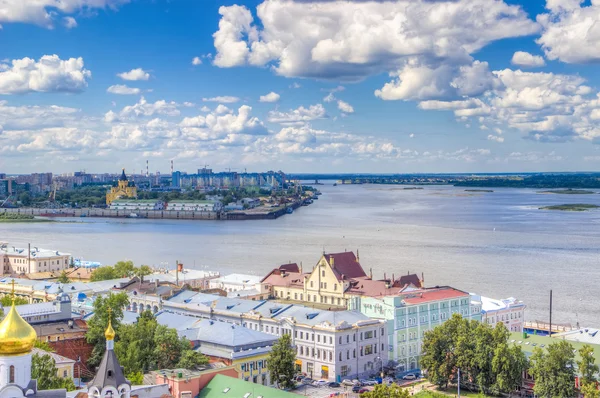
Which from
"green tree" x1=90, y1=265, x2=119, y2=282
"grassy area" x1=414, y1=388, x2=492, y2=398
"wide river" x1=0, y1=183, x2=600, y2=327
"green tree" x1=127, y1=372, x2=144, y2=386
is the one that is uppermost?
"green tree" x1=127, y1=372, x2=144, y2=386

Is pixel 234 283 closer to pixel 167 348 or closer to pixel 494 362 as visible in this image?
pixel 167 348

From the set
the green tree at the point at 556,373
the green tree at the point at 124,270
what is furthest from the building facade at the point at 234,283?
A: the green tree at the point at 556,373

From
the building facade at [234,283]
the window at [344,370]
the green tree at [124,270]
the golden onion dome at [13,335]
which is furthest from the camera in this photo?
the green tree at [124,270]

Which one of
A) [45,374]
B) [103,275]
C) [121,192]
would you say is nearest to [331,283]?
[103,275]

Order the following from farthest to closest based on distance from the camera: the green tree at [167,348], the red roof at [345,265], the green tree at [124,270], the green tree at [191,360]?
the green tree at [124,270] < the red roof at [345,265] < the green tree at [167,348] < the green tree at [191,360]

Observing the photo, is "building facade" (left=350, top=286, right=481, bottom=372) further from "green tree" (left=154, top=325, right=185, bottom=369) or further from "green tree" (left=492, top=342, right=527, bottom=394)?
"green tree" (left=154, top=325, right=185, bottom=369)

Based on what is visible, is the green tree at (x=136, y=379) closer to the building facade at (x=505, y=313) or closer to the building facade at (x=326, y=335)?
the building facade at (x=326, y=335)

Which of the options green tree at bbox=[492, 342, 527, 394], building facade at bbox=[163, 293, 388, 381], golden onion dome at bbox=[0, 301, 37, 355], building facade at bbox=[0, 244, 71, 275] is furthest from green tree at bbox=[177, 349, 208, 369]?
building facade at bbox=[0, 244, 71, 275]

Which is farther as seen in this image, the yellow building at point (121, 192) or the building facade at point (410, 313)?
the yellow building at point (121, 192)
